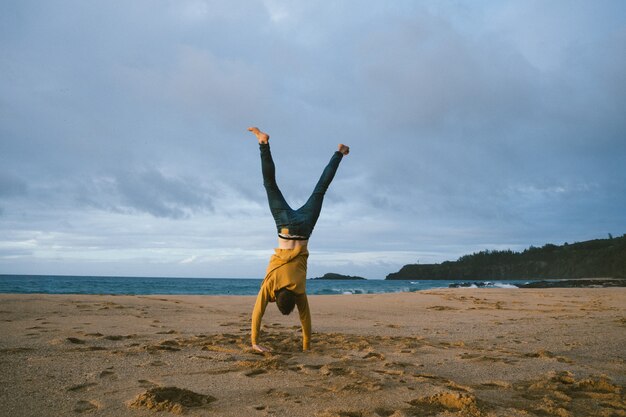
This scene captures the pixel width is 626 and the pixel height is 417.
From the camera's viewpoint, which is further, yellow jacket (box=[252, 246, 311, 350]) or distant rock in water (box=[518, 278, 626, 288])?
distant rock in water (box=[518, 278, 626, 288])

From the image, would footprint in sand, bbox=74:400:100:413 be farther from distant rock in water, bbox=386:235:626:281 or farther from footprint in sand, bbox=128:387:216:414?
distant rock in water, bbox=386:235:626:281

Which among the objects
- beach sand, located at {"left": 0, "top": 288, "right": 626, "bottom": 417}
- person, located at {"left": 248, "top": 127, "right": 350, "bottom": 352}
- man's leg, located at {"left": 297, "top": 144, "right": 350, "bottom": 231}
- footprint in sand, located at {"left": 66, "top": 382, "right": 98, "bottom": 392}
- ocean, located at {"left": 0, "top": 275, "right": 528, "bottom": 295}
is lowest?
ocean, located at {"left": 0, "top": 275, "right": 528, "bottom": 295}

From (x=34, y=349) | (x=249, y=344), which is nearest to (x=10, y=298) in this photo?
(x=34, y=349)

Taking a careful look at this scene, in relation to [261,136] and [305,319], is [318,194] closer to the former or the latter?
[261,136]

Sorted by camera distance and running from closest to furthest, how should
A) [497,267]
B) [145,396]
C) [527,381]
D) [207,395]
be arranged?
[145,396] → [207,395] → [527,381] → [497,267]

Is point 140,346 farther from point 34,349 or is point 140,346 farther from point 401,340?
point 401,340

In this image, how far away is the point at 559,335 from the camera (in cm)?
610

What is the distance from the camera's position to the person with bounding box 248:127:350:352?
461 centimetres

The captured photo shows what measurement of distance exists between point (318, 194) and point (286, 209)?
58 centimetres

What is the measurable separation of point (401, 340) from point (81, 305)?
22.2ft

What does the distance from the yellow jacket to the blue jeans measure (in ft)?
0.75

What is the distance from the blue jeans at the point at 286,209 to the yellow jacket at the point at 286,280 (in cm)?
23

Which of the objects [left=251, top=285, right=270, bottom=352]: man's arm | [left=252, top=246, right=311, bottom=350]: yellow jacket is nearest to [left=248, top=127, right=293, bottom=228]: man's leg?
[left=252, top=246, right=311, bottom=350]: yellow jacket

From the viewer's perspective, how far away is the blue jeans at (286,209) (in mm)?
4812
